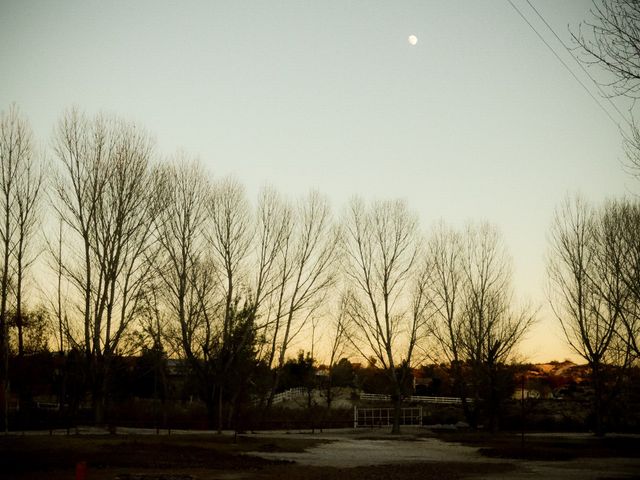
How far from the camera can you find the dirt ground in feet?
48.7

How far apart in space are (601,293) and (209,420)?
24.4 m

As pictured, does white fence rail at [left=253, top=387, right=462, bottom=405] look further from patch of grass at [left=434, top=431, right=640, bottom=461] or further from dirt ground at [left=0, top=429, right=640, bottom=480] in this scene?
dirt ground at [left=0, top=429, right=640, bottom=480]

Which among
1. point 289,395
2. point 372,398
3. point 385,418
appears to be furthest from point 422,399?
point 289,395

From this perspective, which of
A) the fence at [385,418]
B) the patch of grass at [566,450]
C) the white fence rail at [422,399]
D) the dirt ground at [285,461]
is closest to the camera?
the dirt ground at [285,461]

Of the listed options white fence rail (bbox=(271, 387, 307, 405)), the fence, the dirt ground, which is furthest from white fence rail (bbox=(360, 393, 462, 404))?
the dirt ground

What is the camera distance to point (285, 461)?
18500 mm

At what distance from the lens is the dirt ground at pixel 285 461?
584 inches

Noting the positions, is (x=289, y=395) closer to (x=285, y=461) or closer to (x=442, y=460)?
(x=442, y=460)

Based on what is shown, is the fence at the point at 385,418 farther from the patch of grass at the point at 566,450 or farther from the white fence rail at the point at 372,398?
the patch of grass at the point at 566,450

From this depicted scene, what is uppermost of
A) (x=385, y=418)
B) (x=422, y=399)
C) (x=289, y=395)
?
(x=289, y=395)

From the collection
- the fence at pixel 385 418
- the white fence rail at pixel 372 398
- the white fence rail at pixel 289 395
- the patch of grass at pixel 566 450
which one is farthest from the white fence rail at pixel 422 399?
the patch of grass at pixel 566 450

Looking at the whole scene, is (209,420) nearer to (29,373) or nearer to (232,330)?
(232,330)

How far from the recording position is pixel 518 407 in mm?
48312

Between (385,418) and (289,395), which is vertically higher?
(289,395)
